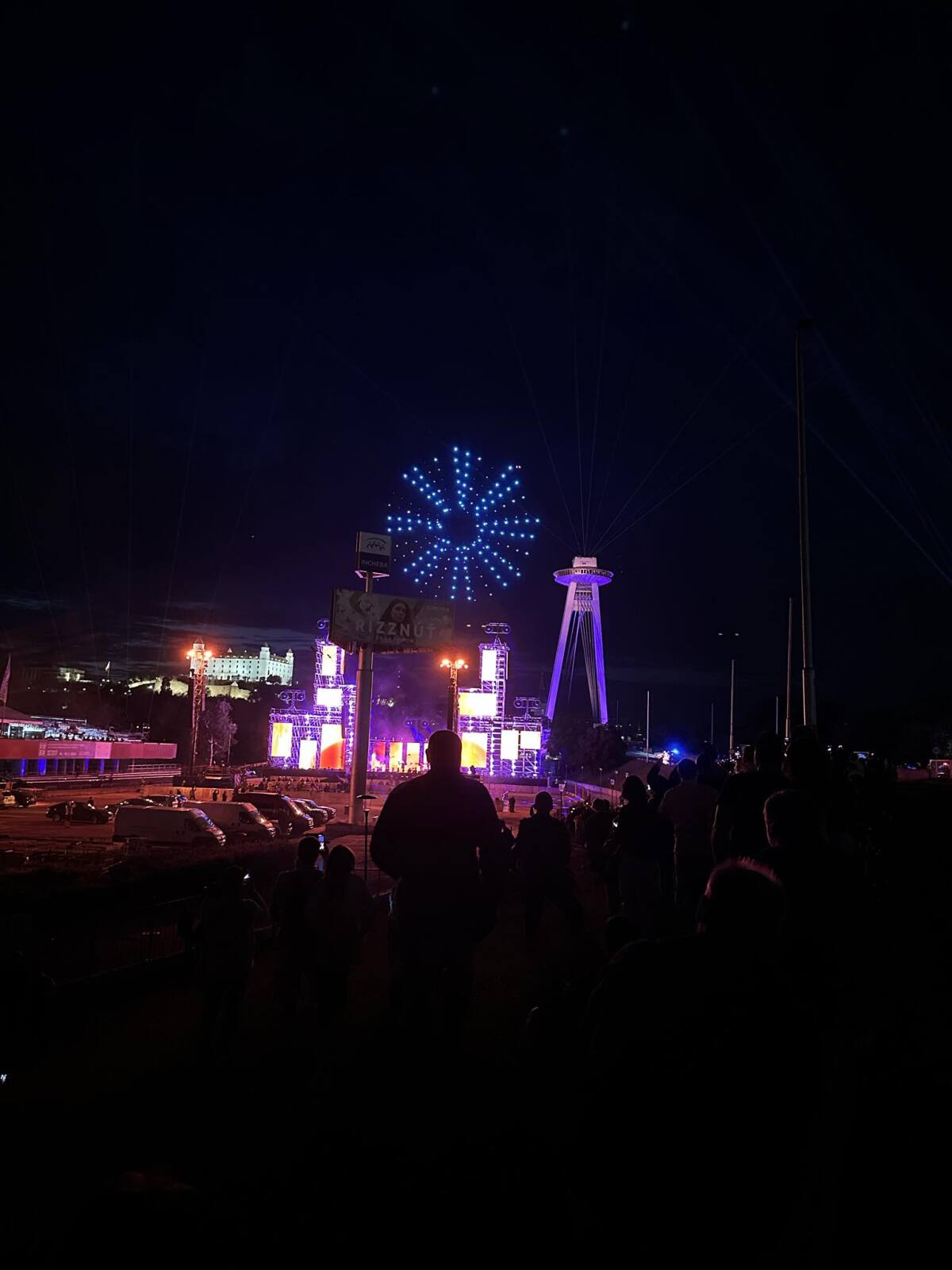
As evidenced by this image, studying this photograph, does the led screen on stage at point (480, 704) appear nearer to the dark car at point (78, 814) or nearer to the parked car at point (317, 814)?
the parked car at point (317, 814)

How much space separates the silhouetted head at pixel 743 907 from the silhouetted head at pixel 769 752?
14.8 ft

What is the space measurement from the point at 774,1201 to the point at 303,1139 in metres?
3.42

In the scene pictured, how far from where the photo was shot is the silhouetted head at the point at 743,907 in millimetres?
2115

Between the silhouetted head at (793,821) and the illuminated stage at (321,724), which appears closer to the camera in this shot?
the silhouetted head at (793,821)

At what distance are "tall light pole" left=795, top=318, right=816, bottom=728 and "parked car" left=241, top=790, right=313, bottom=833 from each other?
20607mm

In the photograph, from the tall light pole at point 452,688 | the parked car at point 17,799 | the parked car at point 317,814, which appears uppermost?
the tall light pole at point 452,688

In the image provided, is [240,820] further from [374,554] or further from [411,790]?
[411,790]

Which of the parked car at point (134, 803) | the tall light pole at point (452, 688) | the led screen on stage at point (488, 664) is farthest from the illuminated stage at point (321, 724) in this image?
the tall light pole at point (452, 688)

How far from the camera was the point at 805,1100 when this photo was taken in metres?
1.87

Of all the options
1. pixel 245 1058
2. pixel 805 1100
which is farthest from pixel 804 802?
pixel 245 1058

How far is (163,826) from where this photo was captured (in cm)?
2398

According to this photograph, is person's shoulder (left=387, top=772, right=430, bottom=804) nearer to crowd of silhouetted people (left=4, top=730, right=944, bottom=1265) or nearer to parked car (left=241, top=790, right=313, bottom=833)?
crowd of silhouetted people (left=4, top=730, right=944, bottom=1265)

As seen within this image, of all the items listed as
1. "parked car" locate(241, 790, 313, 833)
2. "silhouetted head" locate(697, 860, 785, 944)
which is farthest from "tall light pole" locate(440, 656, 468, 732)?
"silhouetted head" locate(697, 860, 785, 944)

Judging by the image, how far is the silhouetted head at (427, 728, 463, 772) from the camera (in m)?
4.07
